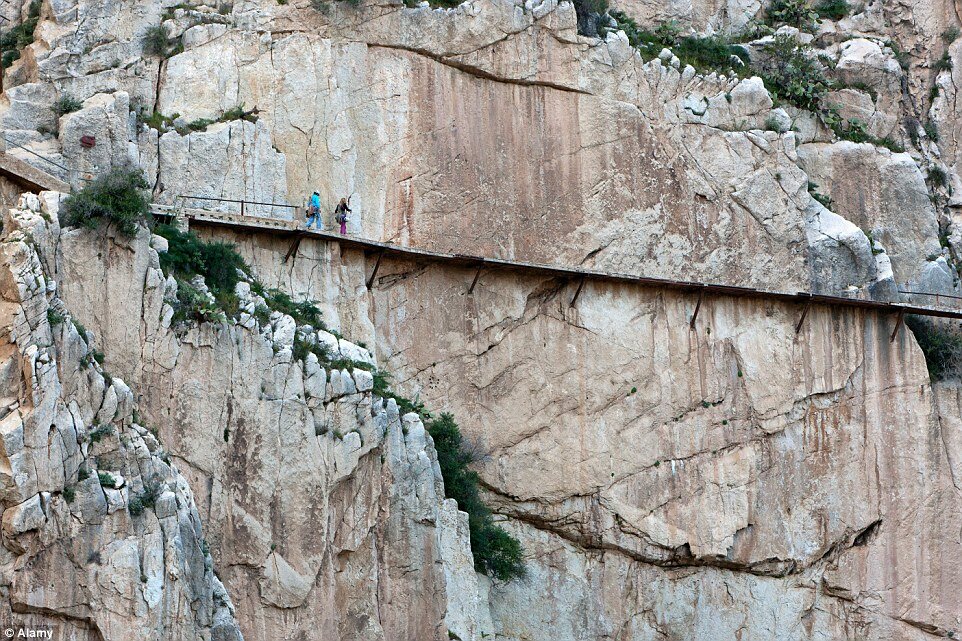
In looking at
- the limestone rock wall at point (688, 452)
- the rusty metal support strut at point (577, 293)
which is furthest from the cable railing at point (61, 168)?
the rusty metal support strut at point (577, 293)

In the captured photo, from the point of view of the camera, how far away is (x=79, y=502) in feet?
79.9

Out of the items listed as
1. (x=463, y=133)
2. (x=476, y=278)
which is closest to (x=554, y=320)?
(x=476, y=278)

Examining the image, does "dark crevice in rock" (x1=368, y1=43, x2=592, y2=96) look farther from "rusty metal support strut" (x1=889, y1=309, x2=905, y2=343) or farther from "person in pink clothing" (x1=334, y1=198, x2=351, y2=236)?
"rusty metal support strut" (x1=889, y1=309, x2=905, y2=343)

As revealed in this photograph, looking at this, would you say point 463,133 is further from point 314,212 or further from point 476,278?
point 314,212

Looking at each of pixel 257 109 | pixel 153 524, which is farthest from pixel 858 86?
pixel 153 524

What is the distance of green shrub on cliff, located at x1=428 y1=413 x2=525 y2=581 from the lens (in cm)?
3191

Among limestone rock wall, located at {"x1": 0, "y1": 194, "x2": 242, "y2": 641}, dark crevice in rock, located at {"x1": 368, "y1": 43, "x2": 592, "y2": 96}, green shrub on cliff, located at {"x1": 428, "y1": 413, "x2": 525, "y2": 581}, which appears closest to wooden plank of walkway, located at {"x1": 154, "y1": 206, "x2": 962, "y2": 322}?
green shrub on cliff, located at {"x1": 428, "y1": 413, "x2": 525, "y2": 581}

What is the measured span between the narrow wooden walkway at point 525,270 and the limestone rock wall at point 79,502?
4686 mm

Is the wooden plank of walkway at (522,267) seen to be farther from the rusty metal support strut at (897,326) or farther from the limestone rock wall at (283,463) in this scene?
the limestone rock wall at (283,463)

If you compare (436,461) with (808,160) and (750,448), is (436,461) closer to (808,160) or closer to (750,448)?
(750,448)

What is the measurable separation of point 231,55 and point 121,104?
273cm

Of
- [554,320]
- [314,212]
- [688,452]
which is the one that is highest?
[314,212]

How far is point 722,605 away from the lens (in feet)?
114

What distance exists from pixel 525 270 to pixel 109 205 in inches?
370
